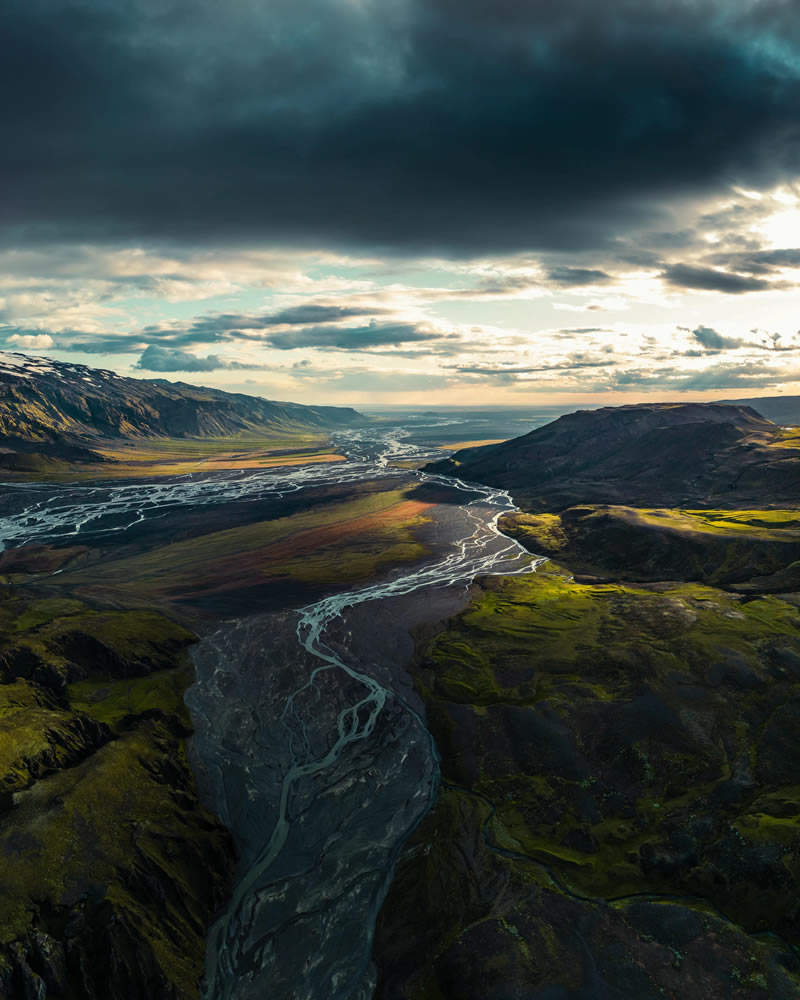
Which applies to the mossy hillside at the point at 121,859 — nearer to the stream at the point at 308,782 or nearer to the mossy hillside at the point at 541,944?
the stream at the point at 308,782

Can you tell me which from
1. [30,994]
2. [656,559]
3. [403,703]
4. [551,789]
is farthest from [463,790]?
[656,559]

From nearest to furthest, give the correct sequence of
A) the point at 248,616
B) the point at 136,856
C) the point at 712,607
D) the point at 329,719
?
1. the point at 136,856
2. the point at 329,719
3. the point at 712,607
4. the point at 248,616

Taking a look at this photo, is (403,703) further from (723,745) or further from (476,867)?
(723,745)

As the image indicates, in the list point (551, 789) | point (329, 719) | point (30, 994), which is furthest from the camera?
point (329, 719)

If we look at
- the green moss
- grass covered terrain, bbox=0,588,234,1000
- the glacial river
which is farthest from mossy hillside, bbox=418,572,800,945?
the green moss

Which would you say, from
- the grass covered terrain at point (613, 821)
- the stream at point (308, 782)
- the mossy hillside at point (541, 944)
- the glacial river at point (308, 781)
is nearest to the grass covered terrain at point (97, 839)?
the glacial river at point (308, 781)
